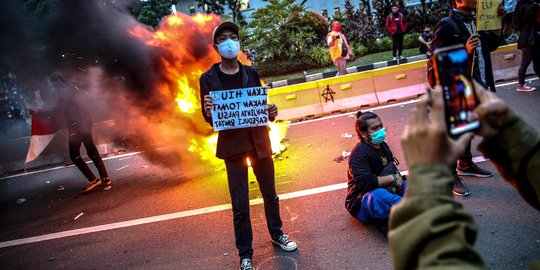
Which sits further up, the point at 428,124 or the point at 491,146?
the point at 428,124

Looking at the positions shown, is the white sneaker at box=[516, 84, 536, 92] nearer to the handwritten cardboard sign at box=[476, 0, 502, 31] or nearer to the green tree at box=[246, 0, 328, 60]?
the handwritten cardboard sign at box=[476, 0, 502, 31]

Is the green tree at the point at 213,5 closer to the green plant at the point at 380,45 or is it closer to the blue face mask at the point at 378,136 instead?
the green plant at the point at 380,45

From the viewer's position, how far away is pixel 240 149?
3.35 m

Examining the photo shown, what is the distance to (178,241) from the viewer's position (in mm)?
4188

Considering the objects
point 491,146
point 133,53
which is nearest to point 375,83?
point 133,53

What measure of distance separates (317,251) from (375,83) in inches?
239

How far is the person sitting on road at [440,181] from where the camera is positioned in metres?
1.00

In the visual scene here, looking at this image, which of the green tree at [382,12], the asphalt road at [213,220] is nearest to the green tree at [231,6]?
the green tree at [382,12]

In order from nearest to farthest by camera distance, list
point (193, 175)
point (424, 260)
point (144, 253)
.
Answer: point (424, 260)
point (144, 253)
point (193, 175)

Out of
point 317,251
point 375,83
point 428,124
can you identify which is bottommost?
point 317,251

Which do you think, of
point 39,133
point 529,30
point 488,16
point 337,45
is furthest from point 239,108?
point 337,45

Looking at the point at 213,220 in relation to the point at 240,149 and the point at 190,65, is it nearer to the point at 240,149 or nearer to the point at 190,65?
the point at 240,149

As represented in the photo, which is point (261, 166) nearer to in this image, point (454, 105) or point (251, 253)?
point (251, 253)

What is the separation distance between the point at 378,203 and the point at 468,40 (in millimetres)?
1862
